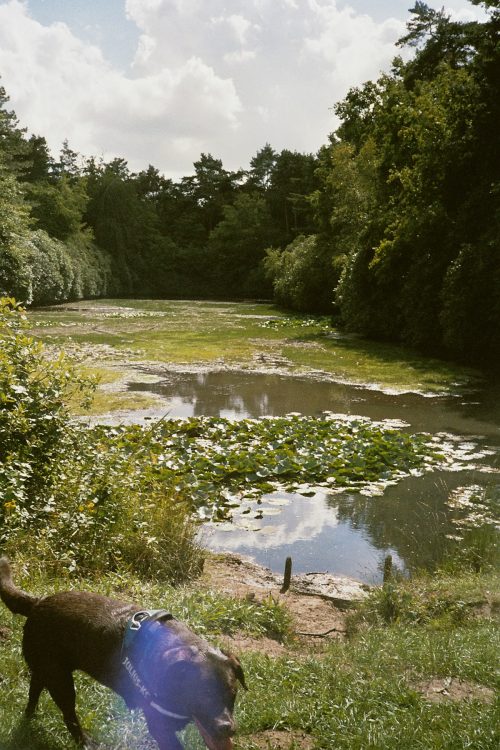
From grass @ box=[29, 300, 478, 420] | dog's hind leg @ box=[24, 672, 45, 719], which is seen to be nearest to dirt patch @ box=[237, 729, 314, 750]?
dog's hind leg @ box=[24, 672, 45, 719]

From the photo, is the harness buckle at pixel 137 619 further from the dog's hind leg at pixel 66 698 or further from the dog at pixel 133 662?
the dog's hind leg at pixel 66 698

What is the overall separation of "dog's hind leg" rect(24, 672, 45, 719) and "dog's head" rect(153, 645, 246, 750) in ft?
2.83

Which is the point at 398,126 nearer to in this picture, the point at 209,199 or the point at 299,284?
the point at 299,284

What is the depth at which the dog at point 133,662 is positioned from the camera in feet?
7.45

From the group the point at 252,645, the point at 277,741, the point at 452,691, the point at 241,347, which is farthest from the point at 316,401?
the point at 277,741

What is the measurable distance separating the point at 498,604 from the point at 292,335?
22617 millimetres

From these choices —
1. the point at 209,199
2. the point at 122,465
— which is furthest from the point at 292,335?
the point at 209,199

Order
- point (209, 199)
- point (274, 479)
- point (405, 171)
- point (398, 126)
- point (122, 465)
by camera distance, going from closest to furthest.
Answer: point (122, 465) < point (274, 479) < point (405, 171) < point (398, 126) < point (209, 199)

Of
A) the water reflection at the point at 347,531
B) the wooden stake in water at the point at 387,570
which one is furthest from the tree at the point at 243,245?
the wooden stake in water at the point at 387,570

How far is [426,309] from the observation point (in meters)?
21.4

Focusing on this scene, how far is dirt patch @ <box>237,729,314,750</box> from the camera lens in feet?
9.36

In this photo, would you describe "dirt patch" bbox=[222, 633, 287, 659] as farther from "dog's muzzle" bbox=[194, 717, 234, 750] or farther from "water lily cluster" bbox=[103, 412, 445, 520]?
"water lily cluster" bbox=[103, 412, 445, 520]

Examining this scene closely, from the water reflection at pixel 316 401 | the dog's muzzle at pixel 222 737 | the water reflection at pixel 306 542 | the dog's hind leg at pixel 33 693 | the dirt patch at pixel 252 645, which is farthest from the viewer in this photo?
the water reflection at pixel 316 401

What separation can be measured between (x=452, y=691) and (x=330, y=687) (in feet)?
2.36
